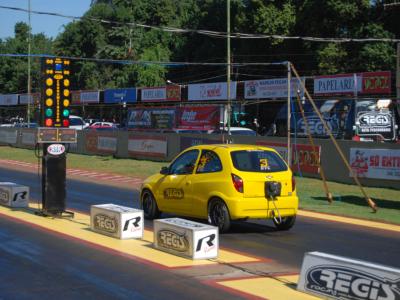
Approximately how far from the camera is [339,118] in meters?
28.9

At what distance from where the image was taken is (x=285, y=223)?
12.6 meters

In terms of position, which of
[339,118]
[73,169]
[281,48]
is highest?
[281,48]

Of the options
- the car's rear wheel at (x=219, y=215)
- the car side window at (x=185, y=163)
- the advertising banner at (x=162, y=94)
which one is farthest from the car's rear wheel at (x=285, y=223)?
the advertising banner at (x=162, y=94)

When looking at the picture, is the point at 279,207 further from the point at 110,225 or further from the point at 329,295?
the point at 329,295

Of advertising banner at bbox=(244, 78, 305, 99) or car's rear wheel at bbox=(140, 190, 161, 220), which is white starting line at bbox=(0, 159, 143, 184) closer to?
→ car's rear wheel at bbox=(140, 190, 161, 220)

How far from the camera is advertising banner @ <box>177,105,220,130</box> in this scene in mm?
31047

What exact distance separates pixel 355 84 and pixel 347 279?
26.2 metres

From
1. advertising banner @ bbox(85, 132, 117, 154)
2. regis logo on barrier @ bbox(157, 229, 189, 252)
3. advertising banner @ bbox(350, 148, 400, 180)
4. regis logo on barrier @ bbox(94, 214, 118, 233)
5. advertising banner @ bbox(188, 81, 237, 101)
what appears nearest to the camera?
regis logo on barrier @ bbox(157, 229, 189, 252)

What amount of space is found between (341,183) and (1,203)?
477 inches

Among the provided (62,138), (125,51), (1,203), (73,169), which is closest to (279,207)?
(62,138)

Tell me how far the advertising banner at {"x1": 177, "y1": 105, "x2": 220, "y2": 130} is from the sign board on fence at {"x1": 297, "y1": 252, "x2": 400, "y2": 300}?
23.8 metres

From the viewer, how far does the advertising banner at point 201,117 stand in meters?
31.0

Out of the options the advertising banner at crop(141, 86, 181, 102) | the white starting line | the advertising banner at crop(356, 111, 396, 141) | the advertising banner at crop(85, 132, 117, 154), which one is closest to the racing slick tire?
the white starting line

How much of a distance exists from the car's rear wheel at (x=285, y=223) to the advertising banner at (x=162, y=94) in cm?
3156
